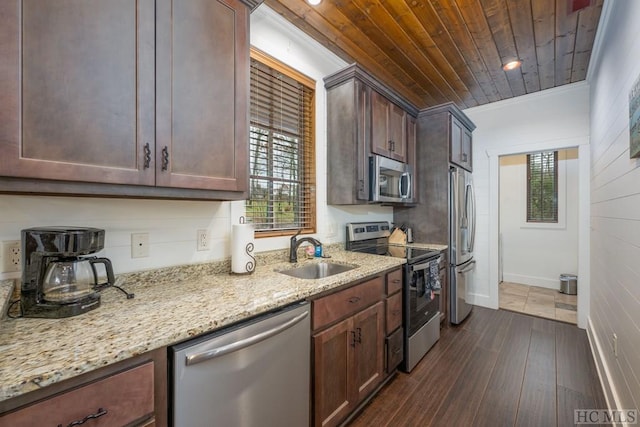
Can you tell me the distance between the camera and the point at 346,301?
1.59 meters

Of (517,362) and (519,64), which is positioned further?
(519,64)

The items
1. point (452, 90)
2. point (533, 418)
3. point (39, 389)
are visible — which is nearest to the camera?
point (39, 389)

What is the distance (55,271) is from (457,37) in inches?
115

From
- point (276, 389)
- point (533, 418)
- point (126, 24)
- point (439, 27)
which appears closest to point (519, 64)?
point (439, 27)

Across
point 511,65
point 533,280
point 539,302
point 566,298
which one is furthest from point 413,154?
point 533,280

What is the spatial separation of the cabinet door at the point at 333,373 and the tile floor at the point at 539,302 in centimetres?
300

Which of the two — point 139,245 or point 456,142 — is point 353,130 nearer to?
point 456,142

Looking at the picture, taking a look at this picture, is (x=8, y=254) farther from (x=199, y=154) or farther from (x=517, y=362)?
(x=517, y=362)

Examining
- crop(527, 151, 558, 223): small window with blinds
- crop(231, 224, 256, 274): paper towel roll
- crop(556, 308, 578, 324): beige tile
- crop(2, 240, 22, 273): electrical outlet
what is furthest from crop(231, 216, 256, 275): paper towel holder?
crop(527, 151, 558, 223): small window with blinds

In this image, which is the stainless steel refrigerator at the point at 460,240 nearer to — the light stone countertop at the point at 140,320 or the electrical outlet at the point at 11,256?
the light stone countertop at the point at 140,320

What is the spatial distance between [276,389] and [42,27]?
156 cm

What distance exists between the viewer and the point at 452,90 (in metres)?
3.25

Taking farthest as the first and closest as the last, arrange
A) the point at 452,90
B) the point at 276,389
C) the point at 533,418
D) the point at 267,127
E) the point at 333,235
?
the point at 452,90, the point at 333,235, the point at 267,127, the point at 533,418, the point at 276,389

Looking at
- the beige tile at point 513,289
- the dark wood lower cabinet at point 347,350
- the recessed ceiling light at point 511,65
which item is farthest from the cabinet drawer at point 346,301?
the beige tile at point 513,289
